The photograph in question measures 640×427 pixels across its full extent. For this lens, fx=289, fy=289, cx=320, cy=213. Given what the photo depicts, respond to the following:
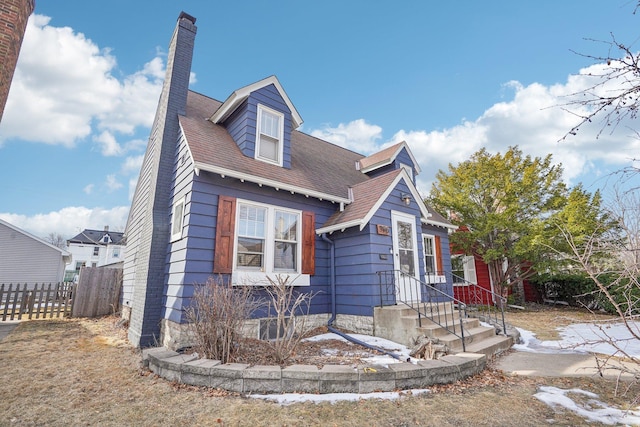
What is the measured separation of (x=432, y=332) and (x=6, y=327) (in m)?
12.1

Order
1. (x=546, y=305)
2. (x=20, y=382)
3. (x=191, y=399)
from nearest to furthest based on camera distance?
(x=191, y=399) < (x=20, y=382) < (x=546, y=305)

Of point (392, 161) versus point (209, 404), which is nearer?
point (209, 404)

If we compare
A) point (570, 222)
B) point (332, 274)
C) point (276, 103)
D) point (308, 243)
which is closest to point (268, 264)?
point (308, 243)

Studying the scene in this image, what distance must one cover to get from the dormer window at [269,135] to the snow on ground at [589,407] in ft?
23.0

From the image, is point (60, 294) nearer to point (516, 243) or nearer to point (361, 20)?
point (361, 20)

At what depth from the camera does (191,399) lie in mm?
3645

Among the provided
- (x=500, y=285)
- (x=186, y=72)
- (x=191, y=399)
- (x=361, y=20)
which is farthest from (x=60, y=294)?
(x=500, y=285)

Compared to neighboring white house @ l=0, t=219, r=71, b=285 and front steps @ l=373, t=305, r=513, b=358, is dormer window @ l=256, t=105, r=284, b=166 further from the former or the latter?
neighboring white house @ l=0, t=219, r=71, b=285

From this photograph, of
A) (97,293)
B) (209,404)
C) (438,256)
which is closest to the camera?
(209,404)

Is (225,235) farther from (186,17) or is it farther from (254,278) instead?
(186,17)

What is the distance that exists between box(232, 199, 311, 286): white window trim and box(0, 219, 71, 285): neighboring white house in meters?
22.5

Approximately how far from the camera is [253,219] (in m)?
6.85

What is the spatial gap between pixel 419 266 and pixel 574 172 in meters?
10.5

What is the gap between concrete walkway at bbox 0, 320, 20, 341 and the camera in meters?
7.63
